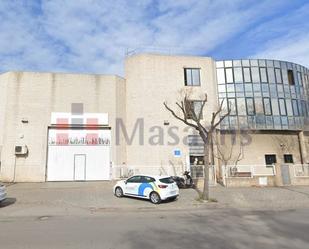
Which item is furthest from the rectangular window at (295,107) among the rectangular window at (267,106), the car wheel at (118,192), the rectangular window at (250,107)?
the car wheel at (118,192)

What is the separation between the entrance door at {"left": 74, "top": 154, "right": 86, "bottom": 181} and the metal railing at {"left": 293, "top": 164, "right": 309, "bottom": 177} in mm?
17490

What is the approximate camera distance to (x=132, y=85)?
25688mm

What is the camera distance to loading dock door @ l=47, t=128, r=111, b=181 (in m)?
23.1

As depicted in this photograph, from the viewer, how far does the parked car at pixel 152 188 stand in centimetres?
1363

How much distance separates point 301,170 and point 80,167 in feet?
60.5

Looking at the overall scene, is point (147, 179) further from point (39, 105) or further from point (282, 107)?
point (282, 107)

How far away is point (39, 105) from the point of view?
23.4m

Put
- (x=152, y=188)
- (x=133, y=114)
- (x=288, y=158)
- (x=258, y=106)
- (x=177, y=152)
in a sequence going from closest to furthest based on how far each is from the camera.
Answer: (x=152, y=188)
(x=177, y=152)
(x=133, y=114)
(x=258, y=106)
(x=288, y=158)

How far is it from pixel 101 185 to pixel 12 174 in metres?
8.13

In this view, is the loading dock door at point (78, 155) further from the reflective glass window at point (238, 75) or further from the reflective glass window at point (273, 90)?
the reflective glass window at point (273, 90)

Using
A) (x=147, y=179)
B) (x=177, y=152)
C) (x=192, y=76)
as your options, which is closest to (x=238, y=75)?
(x=192, y=76)

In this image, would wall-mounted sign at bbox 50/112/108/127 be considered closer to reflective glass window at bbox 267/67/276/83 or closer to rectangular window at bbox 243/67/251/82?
rectangular window at bbox 243/67/251/82

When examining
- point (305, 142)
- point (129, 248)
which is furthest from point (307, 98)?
point (129, 248)

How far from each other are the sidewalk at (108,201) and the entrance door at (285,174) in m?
2.25
